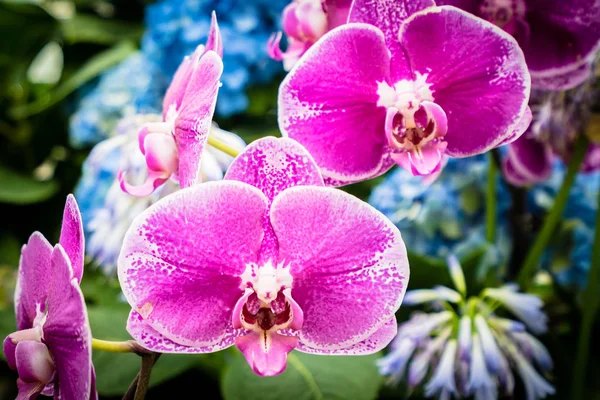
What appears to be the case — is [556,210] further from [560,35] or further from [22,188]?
[22,188]

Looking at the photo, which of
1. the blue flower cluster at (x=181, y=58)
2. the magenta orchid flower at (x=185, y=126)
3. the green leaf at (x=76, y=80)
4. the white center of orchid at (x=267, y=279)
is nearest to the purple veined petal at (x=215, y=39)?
the magenta orchid flower at (x=185, y=126)

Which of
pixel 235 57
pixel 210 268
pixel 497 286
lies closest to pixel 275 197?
pixel 210 268

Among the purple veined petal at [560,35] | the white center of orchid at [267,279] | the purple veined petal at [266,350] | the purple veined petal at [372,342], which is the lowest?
the purple veined petal at [372,342]

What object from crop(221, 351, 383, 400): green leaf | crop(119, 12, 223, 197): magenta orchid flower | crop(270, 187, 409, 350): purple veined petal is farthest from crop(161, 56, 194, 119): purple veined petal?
crop(221, 351, 383, 400): green leaf

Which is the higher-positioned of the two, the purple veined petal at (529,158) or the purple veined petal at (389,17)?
the purple veined petal at (389,17)

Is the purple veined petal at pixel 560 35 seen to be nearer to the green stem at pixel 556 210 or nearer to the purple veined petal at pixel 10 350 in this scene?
the green stem at pixel 556 210

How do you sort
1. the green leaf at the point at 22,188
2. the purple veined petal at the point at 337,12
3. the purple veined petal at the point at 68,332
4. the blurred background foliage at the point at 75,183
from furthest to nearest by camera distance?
the green leaf at the point at 22,188 < the blurred background foliage at the point at 75,183 < the purple veined petal at the point at 337,12 < the purple veined petal at the point at 68,332
